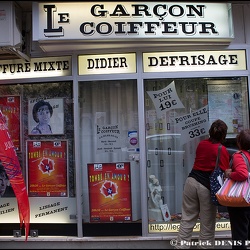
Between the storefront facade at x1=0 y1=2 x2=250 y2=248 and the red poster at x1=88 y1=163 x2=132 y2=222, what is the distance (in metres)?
0.02

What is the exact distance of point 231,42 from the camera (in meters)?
5.50

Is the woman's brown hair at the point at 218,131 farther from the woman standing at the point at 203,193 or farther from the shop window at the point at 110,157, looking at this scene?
the shop window at the point at 110,157

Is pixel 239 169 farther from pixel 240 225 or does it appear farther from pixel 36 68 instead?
pixel 36 68

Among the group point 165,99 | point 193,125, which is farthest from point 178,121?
point 165,99

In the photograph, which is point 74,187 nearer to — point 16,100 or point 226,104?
point 16,100

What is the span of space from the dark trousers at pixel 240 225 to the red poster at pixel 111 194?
1.74m

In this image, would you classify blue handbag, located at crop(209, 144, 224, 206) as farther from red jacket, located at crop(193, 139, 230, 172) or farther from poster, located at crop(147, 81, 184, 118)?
poster, located at crop(147, 81, 184, 118)

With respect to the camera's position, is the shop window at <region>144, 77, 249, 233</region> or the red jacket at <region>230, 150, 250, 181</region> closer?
the red jacket at <region>230, 150, 250, 181</region>

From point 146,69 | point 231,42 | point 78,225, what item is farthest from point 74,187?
point 231,42

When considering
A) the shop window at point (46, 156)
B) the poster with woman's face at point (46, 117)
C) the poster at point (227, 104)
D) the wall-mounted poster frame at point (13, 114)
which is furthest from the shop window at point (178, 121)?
the wall-mounted poster frame at point (13, 114)

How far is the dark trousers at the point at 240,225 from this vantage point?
4.27 metres

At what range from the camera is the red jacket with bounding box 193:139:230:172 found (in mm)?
4594

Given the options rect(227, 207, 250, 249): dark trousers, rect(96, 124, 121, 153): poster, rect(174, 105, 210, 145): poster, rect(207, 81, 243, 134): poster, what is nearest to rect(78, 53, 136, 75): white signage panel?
rect(96, 124, 121, 153): poster

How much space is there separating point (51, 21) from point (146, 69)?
1562 mm
